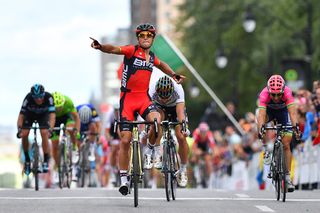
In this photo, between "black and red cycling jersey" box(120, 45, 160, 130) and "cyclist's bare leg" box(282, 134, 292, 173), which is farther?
"cyclist's bare leg" box(282, 134, 292, 173)

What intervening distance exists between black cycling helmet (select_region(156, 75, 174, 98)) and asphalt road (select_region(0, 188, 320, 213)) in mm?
1481

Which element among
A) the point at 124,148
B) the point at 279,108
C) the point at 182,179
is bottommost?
the point at 182,179

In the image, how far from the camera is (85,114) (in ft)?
87.8

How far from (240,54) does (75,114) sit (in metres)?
42.6

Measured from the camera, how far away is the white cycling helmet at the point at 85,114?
26.7m

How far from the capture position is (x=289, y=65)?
3272 cm

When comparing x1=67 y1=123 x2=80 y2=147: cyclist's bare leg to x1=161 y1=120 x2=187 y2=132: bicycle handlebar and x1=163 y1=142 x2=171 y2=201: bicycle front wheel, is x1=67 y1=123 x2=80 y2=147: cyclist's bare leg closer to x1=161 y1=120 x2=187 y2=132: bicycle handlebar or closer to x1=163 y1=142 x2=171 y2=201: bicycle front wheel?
x1=161 y1=120 x2=187 y2=132: bicycle handlebar

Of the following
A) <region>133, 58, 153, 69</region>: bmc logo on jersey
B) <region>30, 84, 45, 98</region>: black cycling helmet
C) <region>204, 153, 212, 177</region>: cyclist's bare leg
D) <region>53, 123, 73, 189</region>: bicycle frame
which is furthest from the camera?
<region>204, 153, 212, 177</region>: cyclist's bare leg

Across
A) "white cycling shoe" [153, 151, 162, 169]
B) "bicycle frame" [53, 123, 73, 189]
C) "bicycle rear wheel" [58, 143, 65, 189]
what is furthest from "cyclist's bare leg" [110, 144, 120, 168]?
"white cycling shoe" [153, 151, 162, 169]

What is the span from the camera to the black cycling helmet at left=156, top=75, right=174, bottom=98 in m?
17.8

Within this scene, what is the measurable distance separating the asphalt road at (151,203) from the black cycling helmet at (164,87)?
58.3 inches

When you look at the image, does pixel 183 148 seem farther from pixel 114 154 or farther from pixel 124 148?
pixel 114 154

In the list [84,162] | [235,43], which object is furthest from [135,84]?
[235,43]

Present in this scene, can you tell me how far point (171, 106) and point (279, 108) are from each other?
5.18 ft
